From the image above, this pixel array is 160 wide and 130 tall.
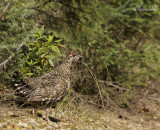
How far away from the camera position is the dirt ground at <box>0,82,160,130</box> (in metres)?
3.64

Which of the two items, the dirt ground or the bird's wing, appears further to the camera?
the bird's wing

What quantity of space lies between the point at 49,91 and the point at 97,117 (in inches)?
58.0

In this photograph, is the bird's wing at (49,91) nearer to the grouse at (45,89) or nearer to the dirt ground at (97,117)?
the grouse at (45,89)

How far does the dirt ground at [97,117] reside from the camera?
364 centimetres

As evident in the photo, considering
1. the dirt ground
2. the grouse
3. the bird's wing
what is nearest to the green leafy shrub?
the grouse

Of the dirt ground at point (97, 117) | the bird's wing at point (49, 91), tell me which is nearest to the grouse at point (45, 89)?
the bird's wing at point (49, 91)

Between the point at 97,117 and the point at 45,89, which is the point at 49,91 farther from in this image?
the point at 97,117

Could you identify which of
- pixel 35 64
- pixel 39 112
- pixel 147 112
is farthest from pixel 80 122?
pixel 147 112

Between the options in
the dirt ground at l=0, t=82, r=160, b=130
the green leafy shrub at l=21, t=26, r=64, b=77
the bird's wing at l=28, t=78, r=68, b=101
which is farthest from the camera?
the green leafy shrub at l=21, t=26, r=64, b=77

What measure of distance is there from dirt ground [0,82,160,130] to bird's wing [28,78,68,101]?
352 mm

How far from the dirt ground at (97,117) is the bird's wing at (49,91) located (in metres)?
0.35

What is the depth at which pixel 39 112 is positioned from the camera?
4.36 meters

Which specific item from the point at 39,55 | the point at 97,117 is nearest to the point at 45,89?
the point at 39,55

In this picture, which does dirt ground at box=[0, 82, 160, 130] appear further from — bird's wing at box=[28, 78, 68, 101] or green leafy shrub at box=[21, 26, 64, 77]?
green leafy shrub at box=[21, 26, 64, 77]
